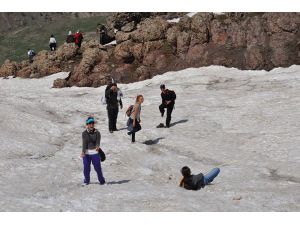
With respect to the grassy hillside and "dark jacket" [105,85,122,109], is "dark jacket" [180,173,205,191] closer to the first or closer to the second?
"dark jacket" [105,85,122,109]

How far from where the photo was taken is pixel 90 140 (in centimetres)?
1608

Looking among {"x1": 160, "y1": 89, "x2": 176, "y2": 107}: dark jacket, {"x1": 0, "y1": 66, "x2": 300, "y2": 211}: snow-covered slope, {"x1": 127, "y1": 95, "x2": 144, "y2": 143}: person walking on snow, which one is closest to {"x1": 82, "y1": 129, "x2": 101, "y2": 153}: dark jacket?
{"x1": 0, "y1": 66, "x2": 300, "y2": 211}: snow-covered slope

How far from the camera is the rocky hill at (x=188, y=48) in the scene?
39.1 meters

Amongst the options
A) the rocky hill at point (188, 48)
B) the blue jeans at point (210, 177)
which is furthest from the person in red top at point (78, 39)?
the blue jeans at point (210, 177)

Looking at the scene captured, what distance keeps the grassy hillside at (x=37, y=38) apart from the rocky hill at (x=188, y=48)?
839 inches

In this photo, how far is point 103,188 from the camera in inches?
630

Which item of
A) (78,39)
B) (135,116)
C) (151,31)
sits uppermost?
(151,31)

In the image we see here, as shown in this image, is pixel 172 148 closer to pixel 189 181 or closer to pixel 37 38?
pixel 189 181

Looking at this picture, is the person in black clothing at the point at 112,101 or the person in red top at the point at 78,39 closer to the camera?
the person in black clothing at the point at 112,101

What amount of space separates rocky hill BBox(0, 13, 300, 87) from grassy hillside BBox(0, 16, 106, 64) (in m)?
21.3

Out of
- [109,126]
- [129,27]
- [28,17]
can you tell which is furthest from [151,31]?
[28,17]

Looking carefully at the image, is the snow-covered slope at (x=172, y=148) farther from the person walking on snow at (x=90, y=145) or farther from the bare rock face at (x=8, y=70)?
the bare rock face at (x=8, y=70)

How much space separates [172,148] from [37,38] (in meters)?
53.9

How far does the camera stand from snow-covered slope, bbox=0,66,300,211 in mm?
14766
